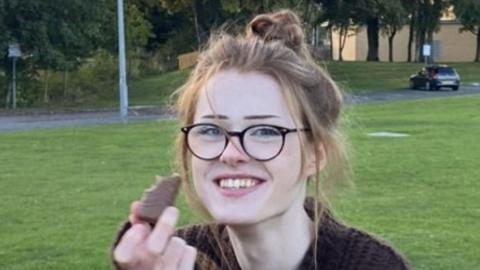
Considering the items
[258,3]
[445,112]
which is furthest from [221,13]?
[445,112]

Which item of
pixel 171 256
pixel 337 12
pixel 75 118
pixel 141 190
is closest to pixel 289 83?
pixel 171 256

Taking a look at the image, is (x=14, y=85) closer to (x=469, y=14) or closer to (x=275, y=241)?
(x=469, y=14)

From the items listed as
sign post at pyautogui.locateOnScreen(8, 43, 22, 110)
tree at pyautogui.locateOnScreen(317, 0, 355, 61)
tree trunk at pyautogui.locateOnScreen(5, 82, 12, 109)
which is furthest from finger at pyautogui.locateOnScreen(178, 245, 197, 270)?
tree at pyautogui.locateOnScreen(317, 0, 355, 61)

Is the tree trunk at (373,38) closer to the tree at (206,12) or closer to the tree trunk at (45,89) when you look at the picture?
the tree at (206,12)

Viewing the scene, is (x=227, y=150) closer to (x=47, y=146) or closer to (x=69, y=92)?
(x=47, y=146)

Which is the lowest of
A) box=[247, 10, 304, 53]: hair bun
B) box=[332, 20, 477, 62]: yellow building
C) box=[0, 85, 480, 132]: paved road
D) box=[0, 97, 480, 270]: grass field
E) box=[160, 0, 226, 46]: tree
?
box=[0, 85, 480, 132]: paved road

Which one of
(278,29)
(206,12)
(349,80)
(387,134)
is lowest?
(387,134)

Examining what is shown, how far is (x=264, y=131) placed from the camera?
2404 millimetres

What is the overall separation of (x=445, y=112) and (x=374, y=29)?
139 feet

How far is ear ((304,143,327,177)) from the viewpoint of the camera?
2551 mm

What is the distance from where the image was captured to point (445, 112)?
122 feet

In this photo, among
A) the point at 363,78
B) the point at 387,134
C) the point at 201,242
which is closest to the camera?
the point at 201,242

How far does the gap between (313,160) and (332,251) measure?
9.9 inches

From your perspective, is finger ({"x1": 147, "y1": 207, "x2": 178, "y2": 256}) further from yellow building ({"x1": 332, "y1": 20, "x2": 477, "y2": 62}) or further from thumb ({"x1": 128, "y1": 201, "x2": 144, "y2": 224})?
yellow building ({"x1": 332, "y1": 20, "x2": 477, "y2": 62})
